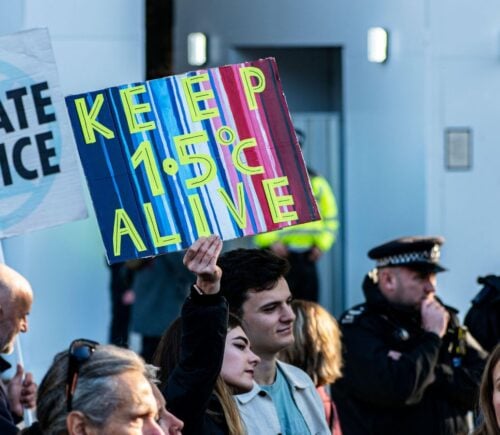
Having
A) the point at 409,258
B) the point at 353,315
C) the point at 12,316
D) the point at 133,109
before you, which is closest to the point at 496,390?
the point at 133,109

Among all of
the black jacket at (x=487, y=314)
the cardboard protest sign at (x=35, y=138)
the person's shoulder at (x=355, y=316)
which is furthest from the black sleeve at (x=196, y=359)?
the black jacket at (x=487, y=314)

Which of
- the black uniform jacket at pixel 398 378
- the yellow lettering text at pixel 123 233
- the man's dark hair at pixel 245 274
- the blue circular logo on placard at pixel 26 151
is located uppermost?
the blue circular logo on placard at pixel 26 151

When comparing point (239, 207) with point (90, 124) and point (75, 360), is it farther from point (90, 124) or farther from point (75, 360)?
point (75, 360)

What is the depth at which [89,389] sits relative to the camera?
4.00 meters

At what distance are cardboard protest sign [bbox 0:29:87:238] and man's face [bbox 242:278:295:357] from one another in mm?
743

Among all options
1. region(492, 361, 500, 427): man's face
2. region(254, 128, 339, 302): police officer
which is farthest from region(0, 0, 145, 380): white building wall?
region(492, 361, 500, 427): man's face

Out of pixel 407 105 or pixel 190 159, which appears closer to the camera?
pixel 190 159

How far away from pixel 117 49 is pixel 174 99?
581 cm

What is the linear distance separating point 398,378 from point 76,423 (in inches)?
150

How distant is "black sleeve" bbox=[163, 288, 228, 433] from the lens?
4.96 metres

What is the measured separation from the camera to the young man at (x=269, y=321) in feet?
19.2

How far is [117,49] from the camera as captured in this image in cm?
1162

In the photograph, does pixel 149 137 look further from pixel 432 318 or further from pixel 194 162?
pixel 432 318

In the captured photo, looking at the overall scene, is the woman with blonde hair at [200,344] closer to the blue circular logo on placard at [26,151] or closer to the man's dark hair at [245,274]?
the man's dark hair at [245,274]
